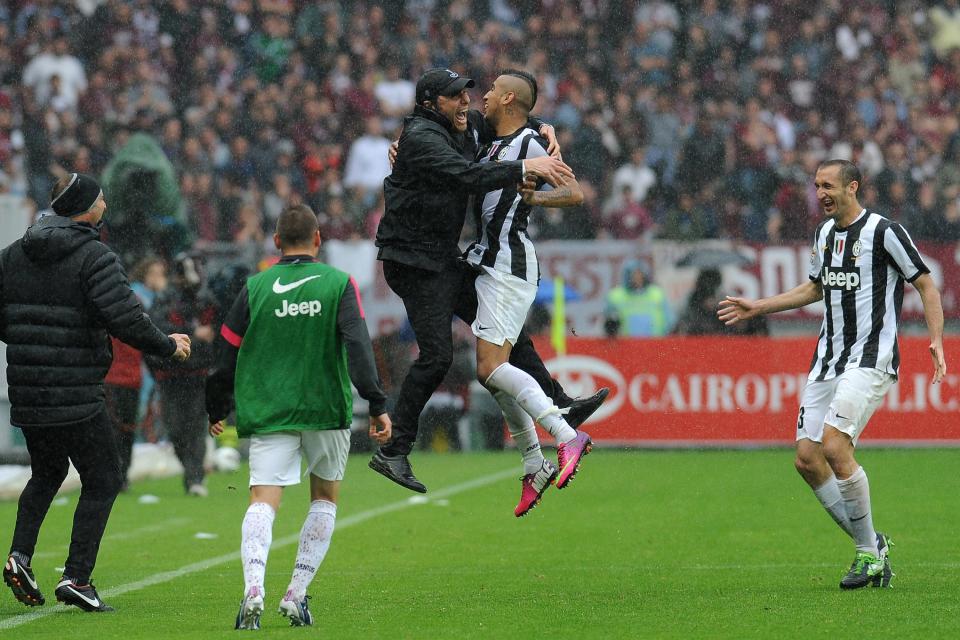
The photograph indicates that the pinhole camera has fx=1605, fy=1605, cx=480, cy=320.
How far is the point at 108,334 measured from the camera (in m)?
8.34

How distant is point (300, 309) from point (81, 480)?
1.78 m

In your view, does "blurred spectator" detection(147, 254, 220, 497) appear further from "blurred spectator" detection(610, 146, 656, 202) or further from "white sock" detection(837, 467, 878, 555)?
"blurred spectator" detection(610, 146, 656, 202)

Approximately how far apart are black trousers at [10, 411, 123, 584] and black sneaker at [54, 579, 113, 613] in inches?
1.7

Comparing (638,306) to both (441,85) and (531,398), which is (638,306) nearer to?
(531,398)

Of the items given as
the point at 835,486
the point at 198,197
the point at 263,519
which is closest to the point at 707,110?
the point at 198,197

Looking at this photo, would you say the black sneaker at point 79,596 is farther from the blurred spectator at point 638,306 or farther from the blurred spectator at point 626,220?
the blurred spectator at point 626,220

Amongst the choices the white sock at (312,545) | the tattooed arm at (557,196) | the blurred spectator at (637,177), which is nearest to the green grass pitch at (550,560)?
the white sock at (312,545)

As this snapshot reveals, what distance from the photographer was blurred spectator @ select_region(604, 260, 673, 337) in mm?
19469

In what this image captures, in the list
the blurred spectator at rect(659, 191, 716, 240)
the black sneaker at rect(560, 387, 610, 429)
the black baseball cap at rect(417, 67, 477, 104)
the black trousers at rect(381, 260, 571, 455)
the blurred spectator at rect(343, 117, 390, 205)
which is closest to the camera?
the black baseball cap at rect(417, 67, 477, 104)

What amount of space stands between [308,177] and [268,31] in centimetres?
316

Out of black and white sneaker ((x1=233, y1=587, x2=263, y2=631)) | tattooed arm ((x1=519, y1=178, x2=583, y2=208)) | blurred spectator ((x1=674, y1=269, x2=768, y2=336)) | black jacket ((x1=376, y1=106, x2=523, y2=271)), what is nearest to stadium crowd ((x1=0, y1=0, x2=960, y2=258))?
blurred spectator ((x1=674, y1=269, x2=768, y2=336))

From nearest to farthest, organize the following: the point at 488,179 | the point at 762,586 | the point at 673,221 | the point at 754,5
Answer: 1. the point at 488,179
2. the point at 762,586
3. the point at 673,221
4. the point at 754,5

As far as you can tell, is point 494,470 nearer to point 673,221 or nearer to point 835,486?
point 673,221

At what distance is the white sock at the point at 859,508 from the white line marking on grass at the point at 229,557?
402 cm
